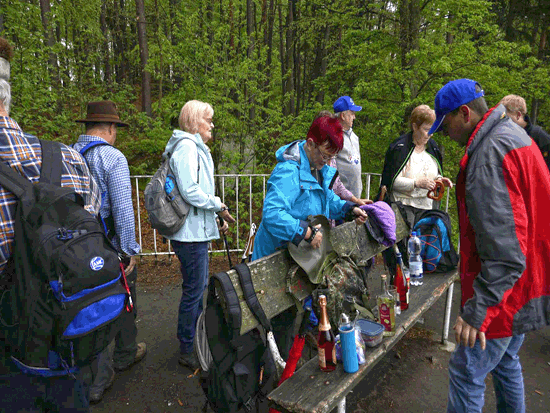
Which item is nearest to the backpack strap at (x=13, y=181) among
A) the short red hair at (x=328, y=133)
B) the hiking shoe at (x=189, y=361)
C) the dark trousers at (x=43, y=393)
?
the dark trousers at (x=43, y=393)

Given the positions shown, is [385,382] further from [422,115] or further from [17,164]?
[17,164]

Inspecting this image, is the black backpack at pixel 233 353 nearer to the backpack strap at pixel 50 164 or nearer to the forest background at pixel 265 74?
the backpack strap at pixel 50 164

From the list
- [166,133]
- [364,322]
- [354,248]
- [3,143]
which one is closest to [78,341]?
[3,143]

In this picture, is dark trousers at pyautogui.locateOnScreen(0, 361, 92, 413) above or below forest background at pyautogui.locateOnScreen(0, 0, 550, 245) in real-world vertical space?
below

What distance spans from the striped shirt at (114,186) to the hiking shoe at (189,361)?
1137 millimetres

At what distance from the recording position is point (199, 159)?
301 cm

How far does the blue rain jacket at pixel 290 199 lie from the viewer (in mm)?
2435

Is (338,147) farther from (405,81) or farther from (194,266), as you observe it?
(405,81)

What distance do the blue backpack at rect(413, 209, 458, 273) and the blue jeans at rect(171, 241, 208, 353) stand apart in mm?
2226

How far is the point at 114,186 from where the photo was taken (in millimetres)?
2709

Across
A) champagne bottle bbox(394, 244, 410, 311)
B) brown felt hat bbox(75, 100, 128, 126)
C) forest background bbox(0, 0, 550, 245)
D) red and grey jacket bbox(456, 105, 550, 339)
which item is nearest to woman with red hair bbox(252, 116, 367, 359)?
champagne bottle bbox(394, 244, 410, 311)

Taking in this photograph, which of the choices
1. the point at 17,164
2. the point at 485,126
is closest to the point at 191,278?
the point at 17,164

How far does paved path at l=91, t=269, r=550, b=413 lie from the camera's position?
112 inches

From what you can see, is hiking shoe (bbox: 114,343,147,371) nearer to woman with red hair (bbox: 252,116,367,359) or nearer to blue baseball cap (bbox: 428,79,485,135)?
woman with red hair (bbox: 252,116,367,359)
